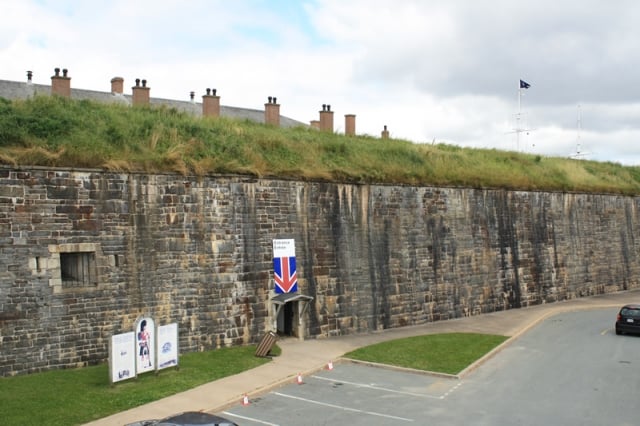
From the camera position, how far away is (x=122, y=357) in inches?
601

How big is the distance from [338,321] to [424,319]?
15.4ft

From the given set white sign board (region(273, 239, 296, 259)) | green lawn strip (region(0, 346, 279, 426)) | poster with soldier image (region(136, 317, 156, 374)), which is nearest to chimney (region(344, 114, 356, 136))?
white sign board (region(273, 239, 296, 259))

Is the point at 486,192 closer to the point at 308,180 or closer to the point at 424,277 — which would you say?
the point at 424,277

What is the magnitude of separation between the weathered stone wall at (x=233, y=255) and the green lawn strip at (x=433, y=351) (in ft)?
8.36

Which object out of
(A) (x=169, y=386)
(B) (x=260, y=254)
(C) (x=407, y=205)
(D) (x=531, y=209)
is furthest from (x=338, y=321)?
(D) (x=531, y=209)

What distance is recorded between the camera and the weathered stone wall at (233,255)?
16.2 meters

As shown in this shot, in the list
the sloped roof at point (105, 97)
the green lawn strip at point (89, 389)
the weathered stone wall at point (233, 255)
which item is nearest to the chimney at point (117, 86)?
the sloped roof at point (105, 97)

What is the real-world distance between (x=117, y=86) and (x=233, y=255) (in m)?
20.2

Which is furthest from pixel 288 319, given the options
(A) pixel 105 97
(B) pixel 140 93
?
(A) pixel 105 97

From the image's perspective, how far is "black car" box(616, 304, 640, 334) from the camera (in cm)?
2294

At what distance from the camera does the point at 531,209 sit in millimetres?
31844

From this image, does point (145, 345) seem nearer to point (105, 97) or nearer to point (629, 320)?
point (629, 320)

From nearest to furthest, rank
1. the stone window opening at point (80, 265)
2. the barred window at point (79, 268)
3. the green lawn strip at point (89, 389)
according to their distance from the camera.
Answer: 1. the green lawn strip at point (89, 389)
2. the stone window opening at point (80, 265)
3. the barred window at point (79, 268)

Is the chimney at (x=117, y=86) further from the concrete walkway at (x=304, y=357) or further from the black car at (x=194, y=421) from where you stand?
the black car at (x=194, y=421)
